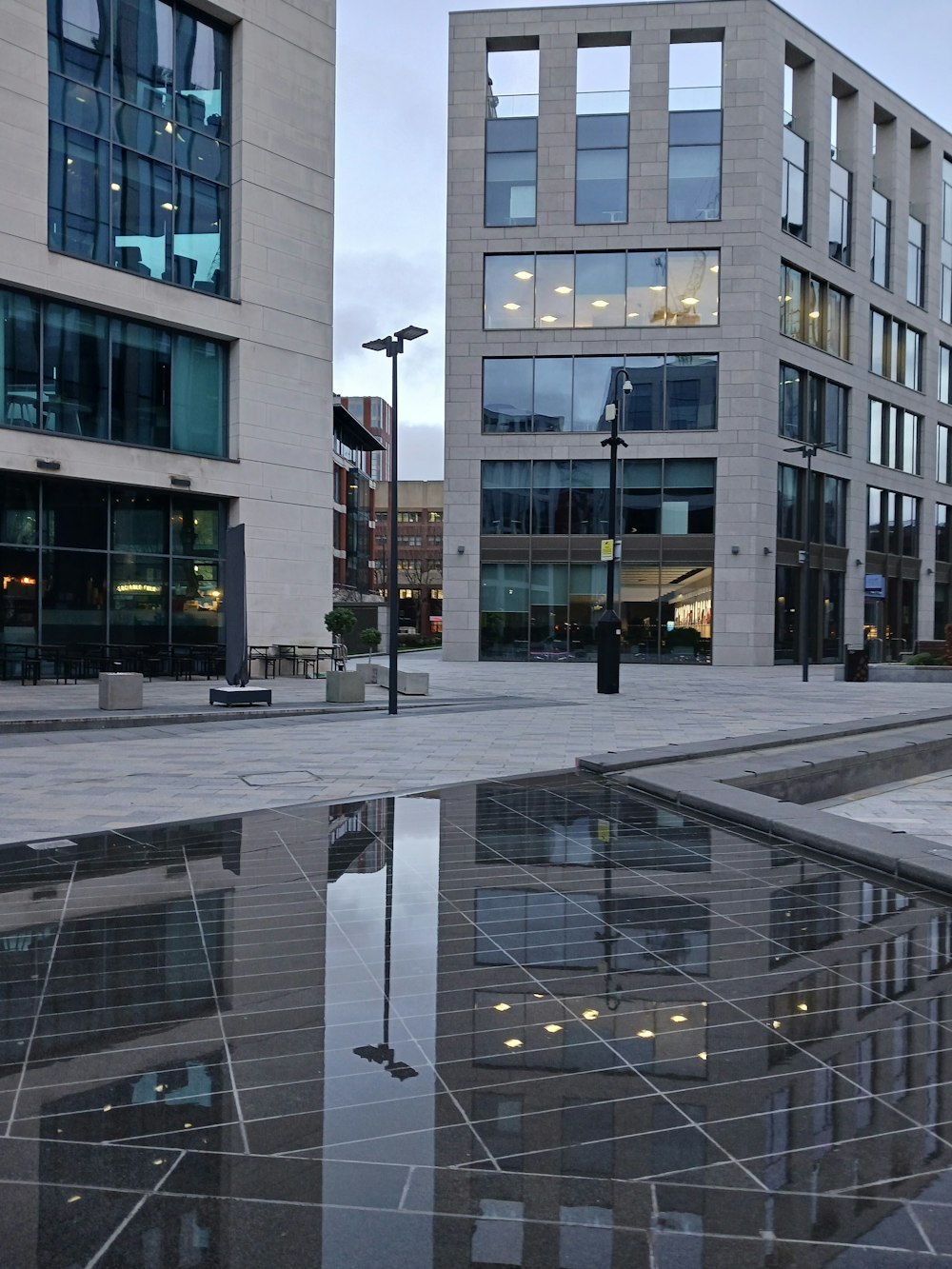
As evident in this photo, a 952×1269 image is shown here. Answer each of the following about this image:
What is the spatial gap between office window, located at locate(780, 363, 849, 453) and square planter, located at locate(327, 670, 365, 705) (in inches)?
1019

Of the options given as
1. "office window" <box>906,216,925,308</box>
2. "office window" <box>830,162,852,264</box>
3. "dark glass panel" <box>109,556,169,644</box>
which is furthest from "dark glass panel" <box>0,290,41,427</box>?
"office window" <box>906,216,925,308</box>

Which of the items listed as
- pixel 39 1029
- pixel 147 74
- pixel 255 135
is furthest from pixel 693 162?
pixel 39 1029

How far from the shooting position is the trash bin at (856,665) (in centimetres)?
3070

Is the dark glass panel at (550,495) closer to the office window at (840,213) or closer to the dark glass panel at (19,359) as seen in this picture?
the office window at (840,213)

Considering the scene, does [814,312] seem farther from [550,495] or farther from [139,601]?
[139,601]

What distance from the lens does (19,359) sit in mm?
23609

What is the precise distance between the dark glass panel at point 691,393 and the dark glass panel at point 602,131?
8446mm

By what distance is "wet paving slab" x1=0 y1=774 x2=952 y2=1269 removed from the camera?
2.71m

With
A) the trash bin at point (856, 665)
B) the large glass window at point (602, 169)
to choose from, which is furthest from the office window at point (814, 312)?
the trash bin at point (856, 665)

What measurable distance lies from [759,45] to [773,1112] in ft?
139

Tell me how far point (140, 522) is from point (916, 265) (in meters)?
38.9

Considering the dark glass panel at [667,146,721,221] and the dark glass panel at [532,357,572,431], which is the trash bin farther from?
the dark glass panel at [667,146,721,221]

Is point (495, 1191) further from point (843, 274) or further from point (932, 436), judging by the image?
point (932, 436)

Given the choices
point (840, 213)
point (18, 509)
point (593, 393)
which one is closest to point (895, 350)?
point (840, 213)
